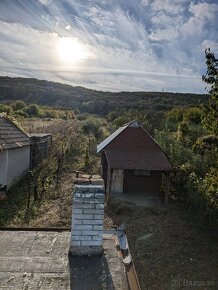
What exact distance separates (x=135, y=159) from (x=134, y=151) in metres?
0.73

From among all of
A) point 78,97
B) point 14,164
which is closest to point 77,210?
point 14,164

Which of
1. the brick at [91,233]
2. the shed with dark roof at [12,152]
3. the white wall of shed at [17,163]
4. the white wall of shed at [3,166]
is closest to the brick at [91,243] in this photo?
the brick at [91,233]

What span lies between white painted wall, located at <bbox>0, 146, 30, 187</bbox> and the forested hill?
52.3 metres

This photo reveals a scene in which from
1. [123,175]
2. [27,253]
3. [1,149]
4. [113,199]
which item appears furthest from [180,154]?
[27,253]

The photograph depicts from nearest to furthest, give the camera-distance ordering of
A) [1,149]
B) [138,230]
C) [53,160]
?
[138,230] → [1,149] → [53,160]

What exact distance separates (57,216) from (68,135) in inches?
616

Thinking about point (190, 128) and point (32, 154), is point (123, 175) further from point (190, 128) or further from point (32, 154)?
point (190, 128)

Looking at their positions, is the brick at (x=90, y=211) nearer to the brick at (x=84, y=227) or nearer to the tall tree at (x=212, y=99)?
the brick at (x=84, y=227)

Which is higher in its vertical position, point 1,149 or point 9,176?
point 1,149

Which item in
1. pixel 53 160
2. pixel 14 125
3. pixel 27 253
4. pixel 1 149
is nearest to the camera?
pixel 27 253

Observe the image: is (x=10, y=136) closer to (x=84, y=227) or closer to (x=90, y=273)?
(x=84, y=227)

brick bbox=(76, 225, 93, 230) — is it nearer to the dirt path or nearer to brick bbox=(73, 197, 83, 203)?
brick bbox=(73, 197, 83, 203)

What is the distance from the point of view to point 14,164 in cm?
1666

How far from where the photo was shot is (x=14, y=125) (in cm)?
1906
